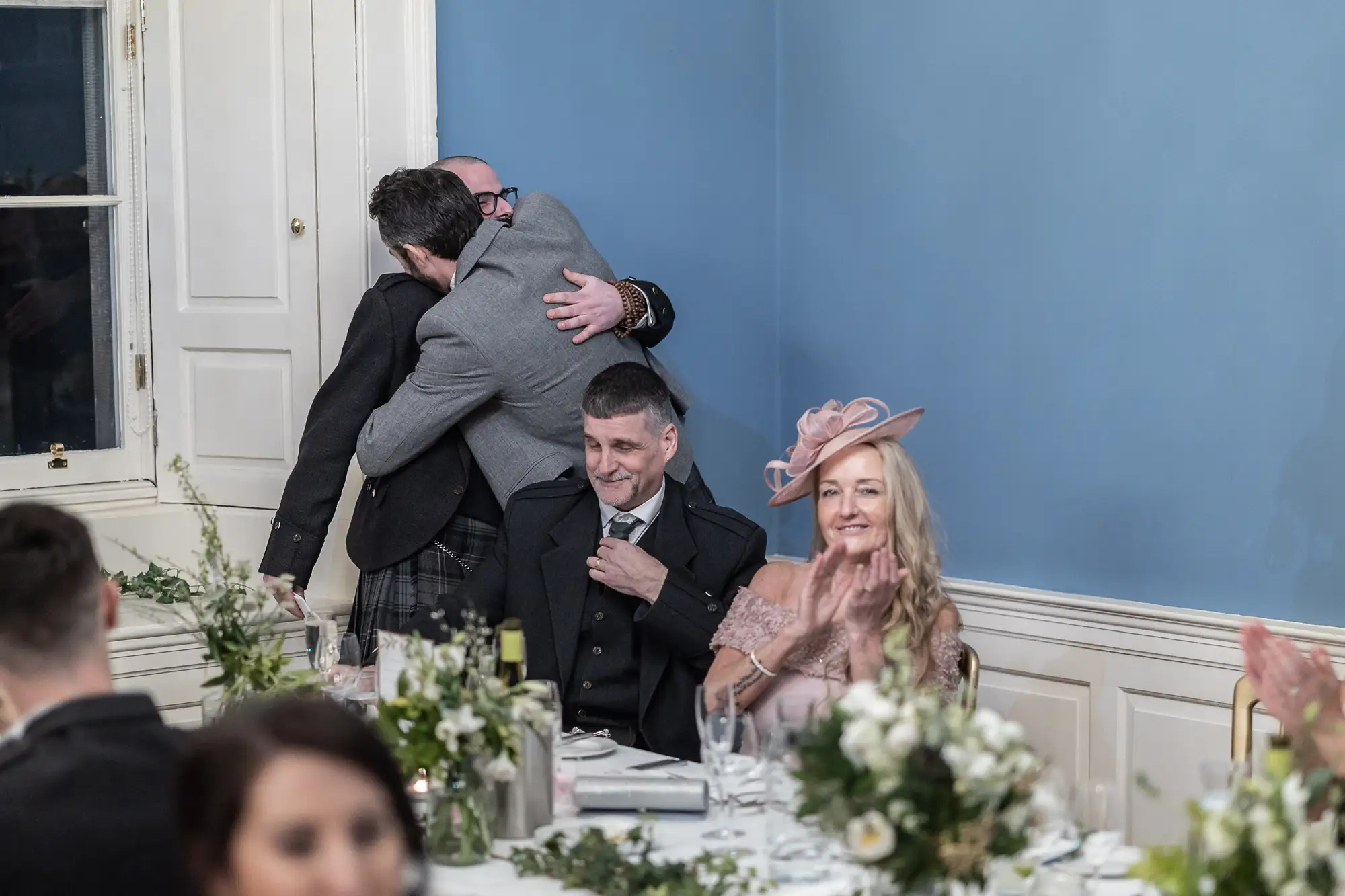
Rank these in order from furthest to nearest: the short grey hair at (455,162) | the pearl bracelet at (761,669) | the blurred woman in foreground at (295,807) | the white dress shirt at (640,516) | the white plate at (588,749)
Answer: the short grey hair at (455,162) → the white dress shirt at (640,516) → the pearl bracelet at (761,669) → the white plate at (588,749) → the blurred woman in foreground at (295,807)

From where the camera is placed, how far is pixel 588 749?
9.38 ft

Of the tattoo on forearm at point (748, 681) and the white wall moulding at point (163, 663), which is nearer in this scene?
the tattoo on forearm at point (748, 681)

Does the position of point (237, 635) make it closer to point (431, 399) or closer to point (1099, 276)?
point (431, 399)

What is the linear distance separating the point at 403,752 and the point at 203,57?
256cm

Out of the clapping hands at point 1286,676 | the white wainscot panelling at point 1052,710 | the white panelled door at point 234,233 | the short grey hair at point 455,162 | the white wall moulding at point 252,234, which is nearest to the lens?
the clapping hands at point 1286,676

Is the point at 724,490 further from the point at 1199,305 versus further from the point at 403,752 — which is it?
the point at 403,752

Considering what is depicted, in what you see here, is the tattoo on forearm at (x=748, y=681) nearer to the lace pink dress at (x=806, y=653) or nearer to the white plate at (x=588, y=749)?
the lace pink dress at (x=806, y=653)

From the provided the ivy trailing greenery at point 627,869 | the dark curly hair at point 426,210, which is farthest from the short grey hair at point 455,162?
the ivy trailing greenery at point 627,869

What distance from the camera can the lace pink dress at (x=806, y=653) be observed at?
3.11 meters

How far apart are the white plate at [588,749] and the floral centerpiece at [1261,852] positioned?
1.40 meters

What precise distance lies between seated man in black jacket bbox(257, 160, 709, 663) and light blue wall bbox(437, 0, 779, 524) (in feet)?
1.22

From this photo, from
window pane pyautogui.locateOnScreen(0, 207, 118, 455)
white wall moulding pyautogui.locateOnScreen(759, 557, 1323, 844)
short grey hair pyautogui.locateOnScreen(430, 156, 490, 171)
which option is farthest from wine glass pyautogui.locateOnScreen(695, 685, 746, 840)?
window pane pyautogui.locateOnScreen(0, 207, 118, 455)

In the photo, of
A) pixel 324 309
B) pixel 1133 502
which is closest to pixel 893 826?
A: pixel 1133 502

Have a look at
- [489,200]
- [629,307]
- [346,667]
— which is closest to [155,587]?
[346,667]
